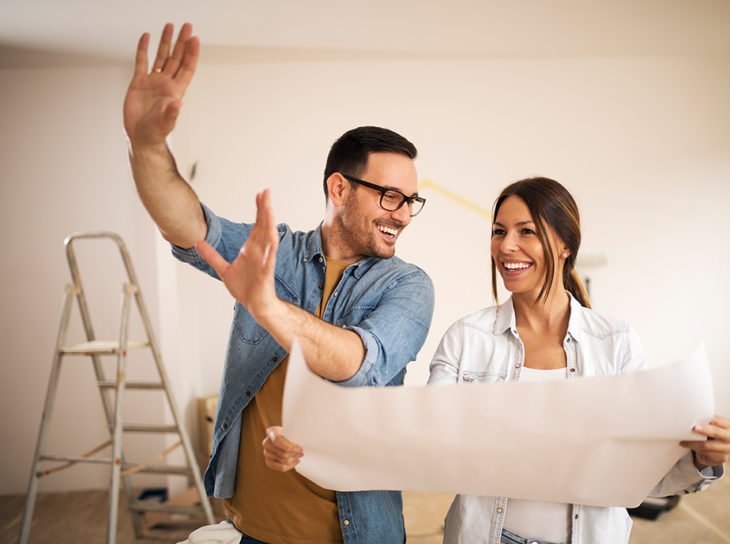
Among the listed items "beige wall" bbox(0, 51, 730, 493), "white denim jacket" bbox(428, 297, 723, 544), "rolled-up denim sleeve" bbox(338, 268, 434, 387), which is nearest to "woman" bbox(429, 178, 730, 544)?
"white denim jacket" bbox(428, 297, 723, 544)

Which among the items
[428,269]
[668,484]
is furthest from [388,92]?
[668,484]

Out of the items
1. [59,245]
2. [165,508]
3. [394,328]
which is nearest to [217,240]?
[394,328]

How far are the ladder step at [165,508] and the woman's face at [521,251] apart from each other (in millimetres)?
2210

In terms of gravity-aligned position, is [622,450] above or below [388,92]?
below

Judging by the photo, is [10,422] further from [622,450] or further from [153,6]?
[622,450]

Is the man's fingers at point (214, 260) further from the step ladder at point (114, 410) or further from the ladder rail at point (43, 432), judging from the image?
the ladder rail at point (43, 432)

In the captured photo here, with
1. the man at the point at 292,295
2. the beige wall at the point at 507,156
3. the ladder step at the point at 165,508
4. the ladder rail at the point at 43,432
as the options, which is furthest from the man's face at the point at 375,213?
the beige wall at the point at 507,156

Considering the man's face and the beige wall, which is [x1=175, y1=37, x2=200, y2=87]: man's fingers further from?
the beige wall

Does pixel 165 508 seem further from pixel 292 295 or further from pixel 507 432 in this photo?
pixel 507 432

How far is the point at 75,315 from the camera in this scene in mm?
3686

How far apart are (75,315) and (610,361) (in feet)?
11.6

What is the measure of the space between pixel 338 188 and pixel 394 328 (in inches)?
19.2

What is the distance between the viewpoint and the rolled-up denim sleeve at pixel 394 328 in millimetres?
1011

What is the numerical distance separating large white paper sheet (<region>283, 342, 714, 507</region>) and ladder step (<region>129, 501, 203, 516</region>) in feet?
7.09
